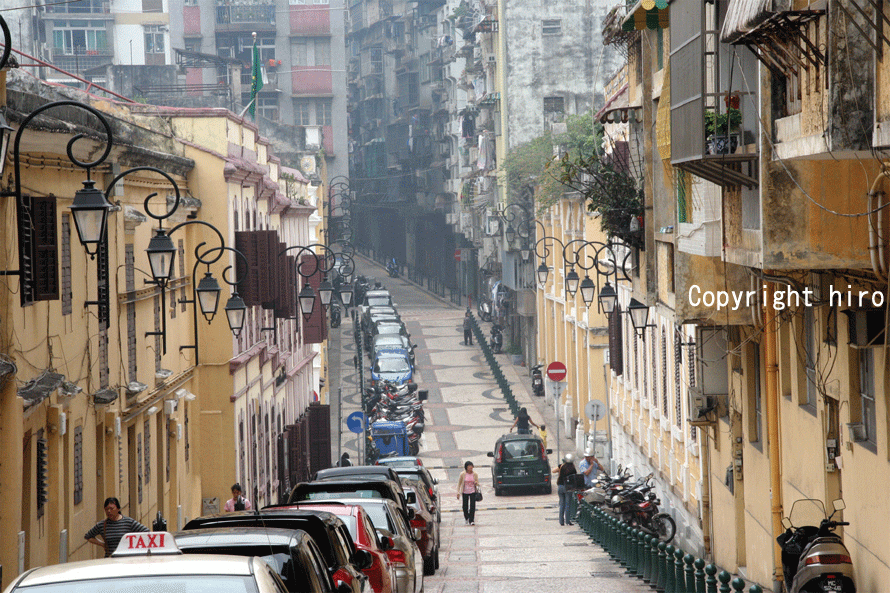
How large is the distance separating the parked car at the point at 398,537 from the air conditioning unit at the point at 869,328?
505 cm

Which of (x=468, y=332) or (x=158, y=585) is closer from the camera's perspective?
(x=158, y=585)

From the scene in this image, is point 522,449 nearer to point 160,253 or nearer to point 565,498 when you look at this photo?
point 565,498

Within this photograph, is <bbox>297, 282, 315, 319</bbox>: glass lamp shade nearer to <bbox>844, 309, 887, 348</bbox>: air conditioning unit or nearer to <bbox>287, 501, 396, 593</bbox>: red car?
<bbox>287, 501, 396, 593</bbox>: red car

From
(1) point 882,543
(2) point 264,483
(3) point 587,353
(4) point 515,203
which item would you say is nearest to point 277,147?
(4) point 515,203

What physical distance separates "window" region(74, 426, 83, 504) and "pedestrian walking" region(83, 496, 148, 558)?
71.5 inches

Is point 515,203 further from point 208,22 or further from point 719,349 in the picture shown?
point 719,349

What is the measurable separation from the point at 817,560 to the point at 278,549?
200 inches

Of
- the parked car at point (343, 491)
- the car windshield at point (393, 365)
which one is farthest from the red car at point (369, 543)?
the car windshield at point (393, 365)

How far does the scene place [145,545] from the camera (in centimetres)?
710

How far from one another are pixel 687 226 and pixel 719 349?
3.85m

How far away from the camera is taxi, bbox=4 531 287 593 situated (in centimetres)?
639

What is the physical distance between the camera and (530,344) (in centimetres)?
5566

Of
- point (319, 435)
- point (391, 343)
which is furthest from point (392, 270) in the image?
point (319, 435)

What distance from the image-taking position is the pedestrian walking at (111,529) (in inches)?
551
